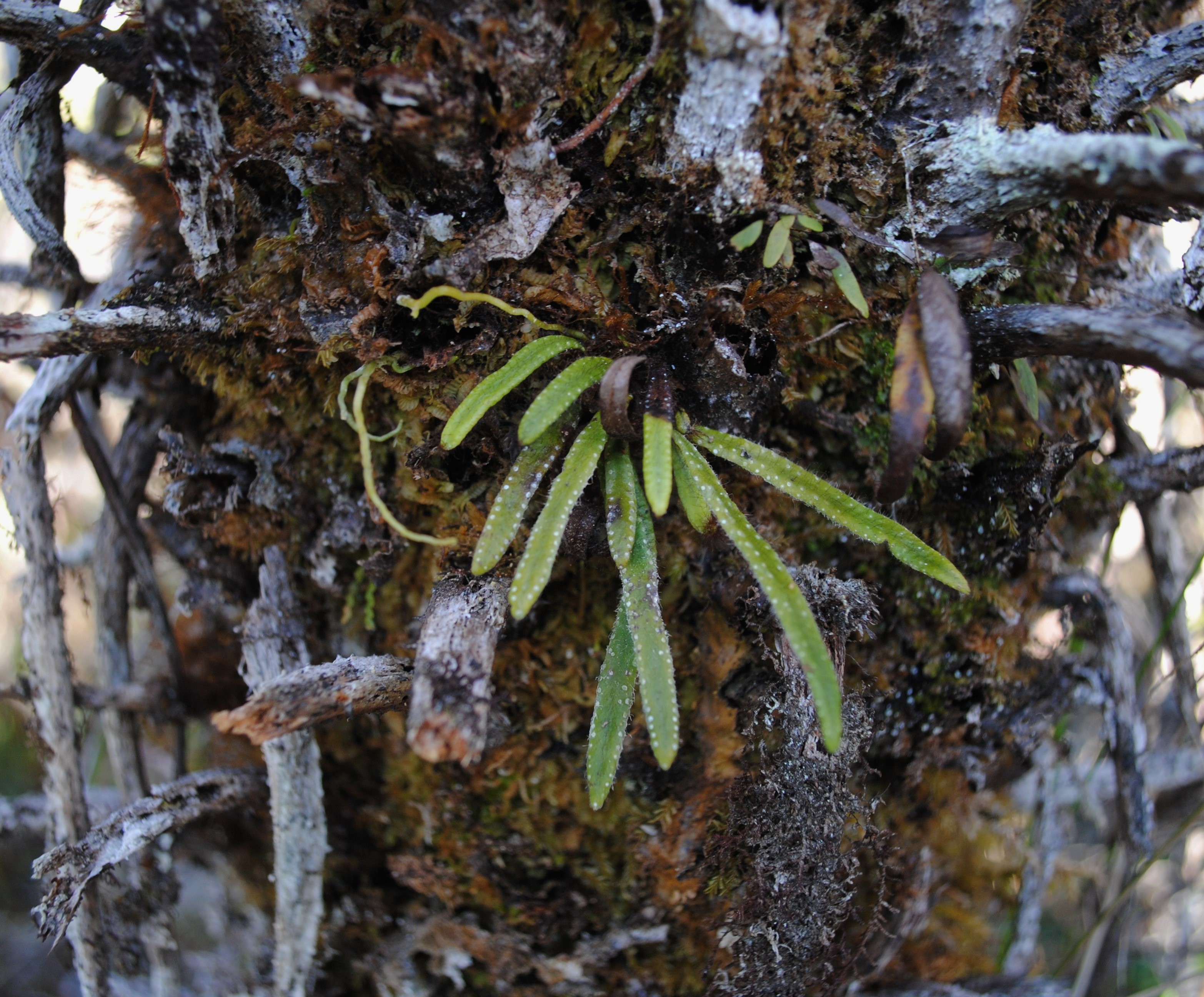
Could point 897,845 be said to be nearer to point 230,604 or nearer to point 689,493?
point 689,493

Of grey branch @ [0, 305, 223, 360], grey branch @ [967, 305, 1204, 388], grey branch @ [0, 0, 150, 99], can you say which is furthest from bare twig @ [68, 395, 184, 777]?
grey branch @ [967, 305, 1204, 388]

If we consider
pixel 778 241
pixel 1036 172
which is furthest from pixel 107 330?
pixel 1036 172

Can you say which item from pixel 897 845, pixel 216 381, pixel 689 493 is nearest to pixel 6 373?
pixel 216 381

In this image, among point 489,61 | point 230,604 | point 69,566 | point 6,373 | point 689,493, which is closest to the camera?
point 489,61

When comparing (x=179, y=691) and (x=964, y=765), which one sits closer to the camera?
(x=964, y=765)

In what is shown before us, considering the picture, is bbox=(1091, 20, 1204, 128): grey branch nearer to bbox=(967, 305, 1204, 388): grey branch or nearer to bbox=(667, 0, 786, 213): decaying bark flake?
bbox=(967, 305, 1204, 388): grey branch
